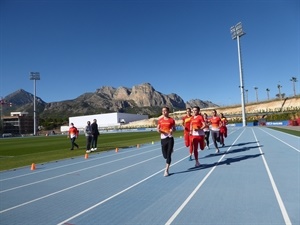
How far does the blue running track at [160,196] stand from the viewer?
4.73 meters

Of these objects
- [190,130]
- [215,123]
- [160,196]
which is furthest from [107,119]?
[160,196]

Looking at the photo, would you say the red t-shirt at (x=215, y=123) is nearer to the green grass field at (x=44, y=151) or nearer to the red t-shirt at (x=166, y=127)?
the red t-shirt at (x=166, y=127)

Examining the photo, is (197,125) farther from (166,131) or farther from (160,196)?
(160,196)

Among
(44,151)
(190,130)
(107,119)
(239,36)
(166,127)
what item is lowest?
(44,151)

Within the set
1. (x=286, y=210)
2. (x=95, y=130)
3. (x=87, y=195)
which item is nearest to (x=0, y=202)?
(x=87, y=195)

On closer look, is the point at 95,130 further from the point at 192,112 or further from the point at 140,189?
the point at 140,189

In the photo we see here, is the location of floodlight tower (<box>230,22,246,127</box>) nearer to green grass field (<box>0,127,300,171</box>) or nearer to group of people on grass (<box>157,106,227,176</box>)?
green grass field (<box>0,127,300,171</box>)

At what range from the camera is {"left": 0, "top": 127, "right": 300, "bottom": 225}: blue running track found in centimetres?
473

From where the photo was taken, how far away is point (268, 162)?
32.1ft

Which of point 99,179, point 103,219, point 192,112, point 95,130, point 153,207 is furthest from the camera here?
point 95,130

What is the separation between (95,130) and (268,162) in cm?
1069

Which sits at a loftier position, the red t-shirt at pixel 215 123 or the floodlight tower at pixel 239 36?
the floodlight tower at pixel 239 36

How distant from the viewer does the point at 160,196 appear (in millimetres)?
6016

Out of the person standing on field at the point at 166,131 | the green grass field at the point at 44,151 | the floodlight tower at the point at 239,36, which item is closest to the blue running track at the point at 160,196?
the person standing on field at the point at 166,131
